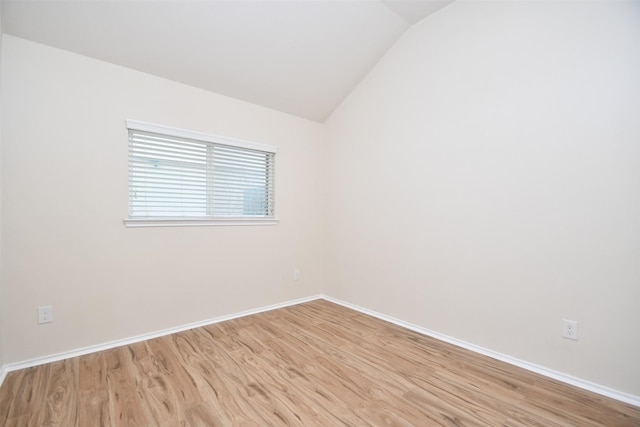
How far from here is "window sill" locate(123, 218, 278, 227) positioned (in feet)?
7.74

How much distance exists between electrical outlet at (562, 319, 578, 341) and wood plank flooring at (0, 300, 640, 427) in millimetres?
303

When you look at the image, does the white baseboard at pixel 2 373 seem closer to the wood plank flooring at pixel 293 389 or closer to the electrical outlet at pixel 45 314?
the wood plank flooring at pixel 293 389

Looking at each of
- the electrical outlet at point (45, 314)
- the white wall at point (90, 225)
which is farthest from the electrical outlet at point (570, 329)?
the electrical outlet at point (45, 314)

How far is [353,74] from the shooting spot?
10.0ft

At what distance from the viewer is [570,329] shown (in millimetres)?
1799

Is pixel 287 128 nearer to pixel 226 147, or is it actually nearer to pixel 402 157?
pixel 226 147

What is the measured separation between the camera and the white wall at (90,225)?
1.93 meters

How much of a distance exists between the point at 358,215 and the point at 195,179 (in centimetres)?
173

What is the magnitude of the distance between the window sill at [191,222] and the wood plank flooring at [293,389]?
0.97 metres

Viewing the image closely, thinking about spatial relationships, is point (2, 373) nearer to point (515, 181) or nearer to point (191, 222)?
point (191, 222)

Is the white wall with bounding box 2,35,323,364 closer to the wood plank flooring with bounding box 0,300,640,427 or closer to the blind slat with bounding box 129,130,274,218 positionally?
the blind slat with bounding box 129,130,274,218

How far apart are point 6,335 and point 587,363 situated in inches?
146

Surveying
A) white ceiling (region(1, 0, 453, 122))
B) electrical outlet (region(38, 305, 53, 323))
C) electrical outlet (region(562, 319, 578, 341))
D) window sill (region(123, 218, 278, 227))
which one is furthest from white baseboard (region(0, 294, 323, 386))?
electrical outlet (region(562, 319, 578, 341))

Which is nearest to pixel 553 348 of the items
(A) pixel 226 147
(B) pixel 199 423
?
(B) pixel 199 423
